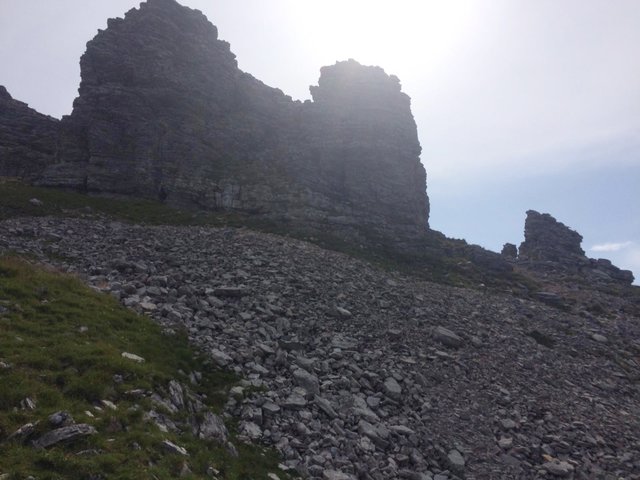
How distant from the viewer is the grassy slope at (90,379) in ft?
35.4

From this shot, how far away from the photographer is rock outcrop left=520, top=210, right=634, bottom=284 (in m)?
79.8

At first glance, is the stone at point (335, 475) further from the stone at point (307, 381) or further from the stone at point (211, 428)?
the stone at point (307, 381)

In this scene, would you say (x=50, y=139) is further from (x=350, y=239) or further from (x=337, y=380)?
(x=337, y=380)

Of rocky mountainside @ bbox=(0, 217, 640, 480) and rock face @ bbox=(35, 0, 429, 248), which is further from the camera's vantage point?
rock face @ bbox=(35, 0, 429, 248)

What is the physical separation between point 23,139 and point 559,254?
328 ft

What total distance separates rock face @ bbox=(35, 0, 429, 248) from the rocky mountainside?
64.2 ft

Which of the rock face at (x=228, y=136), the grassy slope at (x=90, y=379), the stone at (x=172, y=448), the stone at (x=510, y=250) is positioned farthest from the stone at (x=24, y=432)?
the stone at (x=510, y=250)

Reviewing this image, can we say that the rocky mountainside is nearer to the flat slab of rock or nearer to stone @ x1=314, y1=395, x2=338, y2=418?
stone @ x1=314, y1=395, x2=338, y2=418

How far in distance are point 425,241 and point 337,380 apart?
47722 millimetres

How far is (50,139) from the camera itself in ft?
227

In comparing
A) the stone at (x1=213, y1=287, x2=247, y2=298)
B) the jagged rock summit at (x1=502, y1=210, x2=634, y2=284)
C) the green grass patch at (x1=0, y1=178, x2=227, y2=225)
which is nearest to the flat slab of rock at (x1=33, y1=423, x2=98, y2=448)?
the stone at (x1=213, y1=287, x2=247, y2=298)

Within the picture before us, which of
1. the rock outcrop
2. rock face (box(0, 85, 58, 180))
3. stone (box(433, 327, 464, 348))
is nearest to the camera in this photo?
stone (box(433, 327, 464, 348))

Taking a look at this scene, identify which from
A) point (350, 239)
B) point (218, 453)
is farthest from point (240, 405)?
point (350, 239)

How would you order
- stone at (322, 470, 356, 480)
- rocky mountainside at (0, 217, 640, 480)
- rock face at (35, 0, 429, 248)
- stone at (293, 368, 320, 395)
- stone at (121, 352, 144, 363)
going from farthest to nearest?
rock face at (35, 0, 429, 248)
stone at (293, 368, 320, 395)
rocky mountainside at (0, 217, 640, 480)
stone at (121, 352, 144, 363)
stone at (322, 470, 356, 480)
